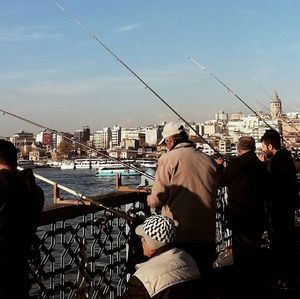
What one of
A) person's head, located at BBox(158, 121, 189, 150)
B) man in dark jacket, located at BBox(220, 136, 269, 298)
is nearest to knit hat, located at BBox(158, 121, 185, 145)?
person's head, located at BBox(158, 121, 189, 150)

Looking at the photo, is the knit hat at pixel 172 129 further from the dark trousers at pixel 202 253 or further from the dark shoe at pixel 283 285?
the dark shoe at pixel 283 285

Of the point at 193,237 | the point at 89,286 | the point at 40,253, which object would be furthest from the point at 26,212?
the point at 193,237

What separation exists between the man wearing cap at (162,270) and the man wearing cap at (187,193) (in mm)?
1141

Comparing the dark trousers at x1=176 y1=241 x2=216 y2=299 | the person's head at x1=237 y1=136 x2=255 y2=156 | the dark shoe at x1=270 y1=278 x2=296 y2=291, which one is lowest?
the dark shoe at x1=270 y1=278 x2=296 y2=291

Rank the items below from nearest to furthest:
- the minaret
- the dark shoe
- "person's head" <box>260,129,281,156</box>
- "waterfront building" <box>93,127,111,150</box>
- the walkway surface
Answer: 1. the walkway surface
2. the dark shoe
3. "person's head" <box>260,129,281,156</box>
4. "waterfront building" <box>93,127,111,150</box>
5. the minaret

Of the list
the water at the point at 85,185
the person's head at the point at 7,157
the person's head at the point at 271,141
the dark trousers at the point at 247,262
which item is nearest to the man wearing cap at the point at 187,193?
the water at the point at 85,185

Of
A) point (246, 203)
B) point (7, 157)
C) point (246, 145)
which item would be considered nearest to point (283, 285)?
point (246, 203)

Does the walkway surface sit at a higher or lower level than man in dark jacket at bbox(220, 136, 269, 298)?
lower

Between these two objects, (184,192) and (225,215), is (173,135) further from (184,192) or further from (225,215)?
(225,215)

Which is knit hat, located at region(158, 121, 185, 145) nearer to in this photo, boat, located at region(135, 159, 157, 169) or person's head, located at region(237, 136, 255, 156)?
person's head, located at region(237, 136, 255, 156)

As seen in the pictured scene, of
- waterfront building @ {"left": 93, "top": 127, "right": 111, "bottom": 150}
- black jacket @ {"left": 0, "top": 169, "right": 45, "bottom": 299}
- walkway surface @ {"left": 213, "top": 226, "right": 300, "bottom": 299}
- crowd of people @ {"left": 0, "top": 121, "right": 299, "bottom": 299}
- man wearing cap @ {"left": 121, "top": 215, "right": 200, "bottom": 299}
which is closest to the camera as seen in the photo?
man wearing cap @ {"left": 121, "top": 215, "right": 200, "bottom": 299}

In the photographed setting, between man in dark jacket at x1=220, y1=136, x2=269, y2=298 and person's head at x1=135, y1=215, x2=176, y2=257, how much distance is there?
2523 mm

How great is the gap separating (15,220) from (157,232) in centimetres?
80

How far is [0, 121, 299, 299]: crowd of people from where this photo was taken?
2959 millimetres
